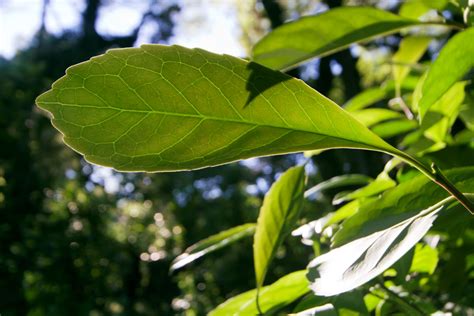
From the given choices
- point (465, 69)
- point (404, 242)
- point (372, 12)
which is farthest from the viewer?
point (372, 12)

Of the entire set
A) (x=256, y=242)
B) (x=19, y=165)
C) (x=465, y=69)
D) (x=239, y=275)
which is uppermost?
(x=465, y=69)

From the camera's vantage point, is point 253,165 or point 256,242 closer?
point 256,242

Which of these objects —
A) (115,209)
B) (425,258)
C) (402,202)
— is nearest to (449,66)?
(402,202)

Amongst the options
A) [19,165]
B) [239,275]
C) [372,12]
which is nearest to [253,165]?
[239,275]

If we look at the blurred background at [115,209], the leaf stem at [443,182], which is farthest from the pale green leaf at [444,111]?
the blurred background at [115,209]

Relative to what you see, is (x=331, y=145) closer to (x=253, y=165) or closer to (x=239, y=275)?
(x=239, y=275)

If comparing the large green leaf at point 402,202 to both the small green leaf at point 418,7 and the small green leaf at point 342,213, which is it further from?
the small green leaf at point 418,7

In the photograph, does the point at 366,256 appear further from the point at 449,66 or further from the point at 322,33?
the point at 322,33

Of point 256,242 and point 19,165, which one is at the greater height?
point 256,242
